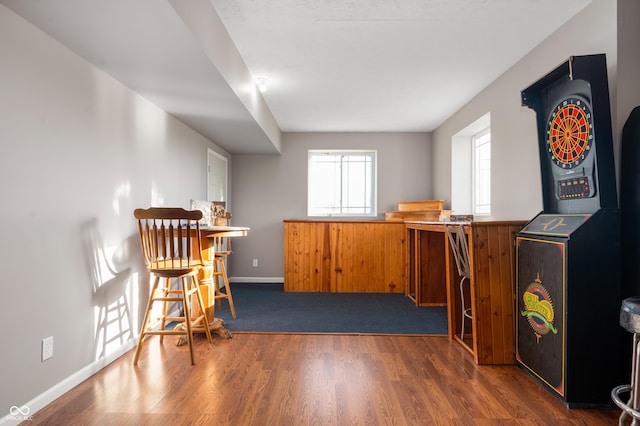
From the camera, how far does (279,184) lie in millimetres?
5785

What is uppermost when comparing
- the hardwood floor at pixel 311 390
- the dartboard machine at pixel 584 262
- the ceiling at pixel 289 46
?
the ceiling at pixel 289 46

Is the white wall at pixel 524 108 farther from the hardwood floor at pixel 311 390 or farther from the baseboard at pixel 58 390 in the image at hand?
the baseboard at pixel 58 390

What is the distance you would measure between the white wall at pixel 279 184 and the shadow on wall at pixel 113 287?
275cm

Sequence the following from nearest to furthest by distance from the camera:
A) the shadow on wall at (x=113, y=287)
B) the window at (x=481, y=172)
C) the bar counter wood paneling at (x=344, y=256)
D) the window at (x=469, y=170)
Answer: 1. the shadow on wall at (x=113, y=287)
2. the window at (x=481, y=172)
3. the window at (x=469, y=170)
4. the bar counter wood paneling at (x=344, y=256)

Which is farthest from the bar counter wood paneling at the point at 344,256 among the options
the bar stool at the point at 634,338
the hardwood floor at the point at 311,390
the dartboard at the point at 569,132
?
the bar stool at the point at 634,338

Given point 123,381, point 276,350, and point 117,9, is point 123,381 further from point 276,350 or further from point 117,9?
point 117,9

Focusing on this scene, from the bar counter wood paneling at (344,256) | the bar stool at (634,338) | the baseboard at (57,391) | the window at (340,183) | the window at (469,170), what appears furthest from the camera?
the window at (340,183)

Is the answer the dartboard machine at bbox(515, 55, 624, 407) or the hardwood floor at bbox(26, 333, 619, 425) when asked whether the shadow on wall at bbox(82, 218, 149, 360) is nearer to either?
the hardwood floor at bbox(26, 333, 619, 425)

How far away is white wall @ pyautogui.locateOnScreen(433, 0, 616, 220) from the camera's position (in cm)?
218

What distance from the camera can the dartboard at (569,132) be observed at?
1.99 meters

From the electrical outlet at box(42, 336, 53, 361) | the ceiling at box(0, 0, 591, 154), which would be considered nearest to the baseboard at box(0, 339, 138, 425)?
the electrical outlet at box(42, 336, 53, 361)

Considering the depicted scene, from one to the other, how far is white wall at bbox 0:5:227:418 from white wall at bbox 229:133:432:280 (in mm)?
2911

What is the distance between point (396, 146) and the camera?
5734mm

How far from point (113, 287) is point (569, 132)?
3.22 metres
